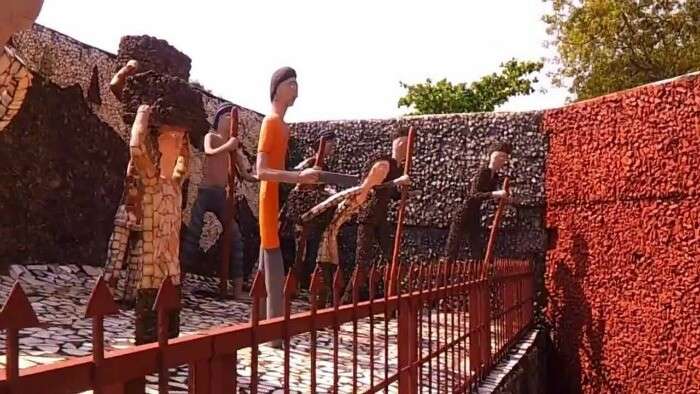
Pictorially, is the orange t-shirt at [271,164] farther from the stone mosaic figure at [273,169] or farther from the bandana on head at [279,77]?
the bandana on head at [279,77]

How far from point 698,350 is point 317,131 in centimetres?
529

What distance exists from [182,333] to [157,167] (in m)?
1.54

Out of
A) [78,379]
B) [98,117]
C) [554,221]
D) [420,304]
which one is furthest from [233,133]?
[78,379]

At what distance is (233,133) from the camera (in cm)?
570

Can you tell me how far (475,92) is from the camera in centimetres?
2072

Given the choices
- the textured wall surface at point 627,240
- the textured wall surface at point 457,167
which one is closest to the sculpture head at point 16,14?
the textured wall surface at point 627,240

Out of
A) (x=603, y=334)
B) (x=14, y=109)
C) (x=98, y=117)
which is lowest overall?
(x=603, y=334)

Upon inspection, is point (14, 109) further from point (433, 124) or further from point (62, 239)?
point (433, 124)

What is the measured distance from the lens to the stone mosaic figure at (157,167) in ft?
11.2

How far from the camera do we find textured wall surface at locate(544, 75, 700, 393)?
5.95 m

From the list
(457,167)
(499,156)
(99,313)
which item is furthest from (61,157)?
(99,313)

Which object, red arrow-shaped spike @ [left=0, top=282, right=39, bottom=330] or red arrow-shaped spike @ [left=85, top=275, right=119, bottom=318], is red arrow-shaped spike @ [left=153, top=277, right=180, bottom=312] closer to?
red arrow-shaped spike @ [left=85, top=275, right=119, bottom=318]

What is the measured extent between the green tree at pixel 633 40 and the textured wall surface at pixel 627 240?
353 inches

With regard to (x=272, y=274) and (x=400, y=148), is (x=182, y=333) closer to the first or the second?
(x=272, y=274)
